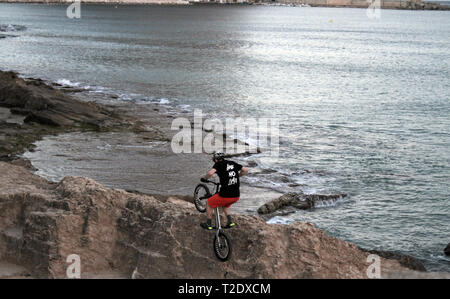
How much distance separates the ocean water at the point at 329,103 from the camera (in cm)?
2189

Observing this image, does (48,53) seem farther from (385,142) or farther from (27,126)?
(385,142)

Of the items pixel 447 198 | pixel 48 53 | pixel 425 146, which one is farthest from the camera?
pixel 48 53

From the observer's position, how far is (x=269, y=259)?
10.4 meters

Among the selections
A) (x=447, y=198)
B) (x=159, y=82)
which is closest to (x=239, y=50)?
(x=159, y=82)

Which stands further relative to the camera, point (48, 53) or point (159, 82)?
point (48, 53)

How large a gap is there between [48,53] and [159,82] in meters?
28.6

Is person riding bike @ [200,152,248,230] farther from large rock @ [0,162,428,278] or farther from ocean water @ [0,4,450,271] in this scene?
ocean water @ [0,4,450,271]

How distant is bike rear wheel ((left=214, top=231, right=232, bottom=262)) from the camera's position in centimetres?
1047

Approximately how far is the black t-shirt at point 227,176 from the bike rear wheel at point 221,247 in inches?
32.4

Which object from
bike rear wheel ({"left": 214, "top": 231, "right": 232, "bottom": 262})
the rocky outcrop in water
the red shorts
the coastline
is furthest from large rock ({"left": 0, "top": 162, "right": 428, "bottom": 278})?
the rocky outcrop in water

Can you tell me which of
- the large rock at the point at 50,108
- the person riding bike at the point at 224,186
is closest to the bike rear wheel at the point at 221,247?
the person riding bike at the point at 224,186

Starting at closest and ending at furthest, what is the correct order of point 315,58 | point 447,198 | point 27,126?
point 447,198 < point 27,126 < point 315,58

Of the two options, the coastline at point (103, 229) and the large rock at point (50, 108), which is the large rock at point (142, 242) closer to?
the coastline at point (103, 229)

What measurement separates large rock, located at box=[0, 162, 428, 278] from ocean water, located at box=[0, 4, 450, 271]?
8517mm
